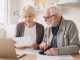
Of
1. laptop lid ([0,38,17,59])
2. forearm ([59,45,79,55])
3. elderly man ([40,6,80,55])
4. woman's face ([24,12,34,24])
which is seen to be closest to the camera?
laptop lid ([0,38,17,59])

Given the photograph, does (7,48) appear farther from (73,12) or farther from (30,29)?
(73,12)

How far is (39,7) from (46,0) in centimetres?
20

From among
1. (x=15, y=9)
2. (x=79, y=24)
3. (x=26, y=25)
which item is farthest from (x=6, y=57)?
(x=15, y=9)

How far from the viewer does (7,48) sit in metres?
1.63

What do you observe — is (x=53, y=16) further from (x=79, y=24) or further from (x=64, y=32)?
(x=79, y=24)

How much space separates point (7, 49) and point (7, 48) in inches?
0.4

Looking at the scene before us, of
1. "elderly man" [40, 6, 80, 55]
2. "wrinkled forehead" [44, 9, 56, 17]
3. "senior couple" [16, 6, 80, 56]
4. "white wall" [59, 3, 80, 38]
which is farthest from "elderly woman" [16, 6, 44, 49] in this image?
"white wall" [59, 3, 80, 38]

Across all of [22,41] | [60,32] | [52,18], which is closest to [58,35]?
[60,32]

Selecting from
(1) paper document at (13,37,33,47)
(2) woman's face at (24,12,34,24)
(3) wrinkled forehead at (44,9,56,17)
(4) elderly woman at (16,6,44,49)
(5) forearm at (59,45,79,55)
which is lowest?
(5) forearm at (59,45,79,55)

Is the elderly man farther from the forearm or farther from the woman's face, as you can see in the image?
the woman's face

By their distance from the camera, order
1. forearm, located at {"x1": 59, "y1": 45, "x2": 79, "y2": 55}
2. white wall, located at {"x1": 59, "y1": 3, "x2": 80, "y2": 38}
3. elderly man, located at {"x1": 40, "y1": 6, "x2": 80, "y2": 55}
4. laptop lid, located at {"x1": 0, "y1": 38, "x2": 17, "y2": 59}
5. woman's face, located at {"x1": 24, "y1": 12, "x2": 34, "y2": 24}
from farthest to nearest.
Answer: white wall, located at {"x1": 59, "y1": 3, "x2": 80, "y2": 38}, woman's face, located at {"x1": 24, "y1": 12, "x2": 34, "y2": 24}, elderly man, located at {"x1": 40, "y1": 6, "x2": 80, "y2": 55}, forearm, located at {"x1": 59, "y1": 45, "x2": 79, "y2": 55}, laptop lid, located at {"x1": 0, "y1": 38, "x2": 17, "y2": 59}

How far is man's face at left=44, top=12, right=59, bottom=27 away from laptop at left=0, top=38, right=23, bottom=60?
23.2 inches

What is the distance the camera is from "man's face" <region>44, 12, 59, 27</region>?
2016 mm

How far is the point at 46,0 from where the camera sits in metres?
3.51
